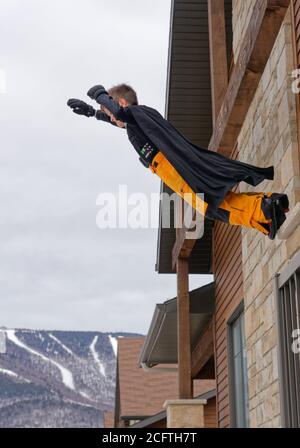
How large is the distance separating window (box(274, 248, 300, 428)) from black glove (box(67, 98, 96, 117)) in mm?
1978

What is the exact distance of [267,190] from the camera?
8711 mm

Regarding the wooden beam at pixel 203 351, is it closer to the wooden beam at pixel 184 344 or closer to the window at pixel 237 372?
the wooden beam at pixel 184 344

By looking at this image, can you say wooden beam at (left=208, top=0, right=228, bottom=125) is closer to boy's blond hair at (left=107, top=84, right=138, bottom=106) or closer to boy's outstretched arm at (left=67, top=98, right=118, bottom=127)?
boy's blond hair at (left=107, top=84, right=138, bottom=106)

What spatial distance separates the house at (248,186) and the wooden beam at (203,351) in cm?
7

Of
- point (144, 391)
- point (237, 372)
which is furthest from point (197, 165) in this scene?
point (144, 391)

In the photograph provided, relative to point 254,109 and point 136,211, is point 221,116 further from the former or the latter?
point 136,211

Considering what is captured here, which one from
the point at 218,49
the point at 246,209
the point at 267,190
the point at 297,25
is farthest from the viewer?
the point at 218,49

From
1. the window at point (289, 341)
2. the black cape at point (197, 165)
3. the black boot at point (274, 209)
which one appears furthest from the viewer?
the window at point (289, 341)

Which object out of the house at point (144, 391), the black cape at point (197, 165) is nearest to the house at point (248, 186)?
the black cape at point (197, 165)

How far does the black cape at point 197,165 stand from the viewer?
21.6ft

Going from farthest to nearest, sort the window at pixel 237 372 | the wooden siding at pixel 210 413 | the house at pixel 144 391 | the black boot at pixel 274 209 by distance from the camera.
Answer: the house at pixel 144 391 < the wooden siding at pixel 210 413 < the window at pixel 237 372 < the black boot at pixel 274 209

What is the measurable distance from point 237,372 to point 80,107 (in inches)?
232

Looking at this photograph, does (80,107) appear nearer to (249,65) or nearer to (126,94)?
(126,94)
